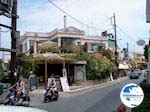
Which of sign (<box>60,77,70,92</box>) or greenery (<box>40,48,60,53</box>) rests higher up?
greenery (<box>40,48,60,53</box>)

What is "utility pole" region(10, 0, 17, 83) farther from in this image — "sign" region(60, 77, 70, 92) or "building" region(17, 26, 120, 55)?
"building" region(17, 26, 120, 55)

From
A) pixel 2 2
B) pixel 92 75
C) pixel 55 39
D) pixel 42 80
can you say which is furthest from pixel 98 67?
pixel 2 2

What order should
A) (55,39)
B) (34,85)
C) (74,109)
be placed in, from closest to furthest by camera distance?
(74,109)
(34,85)
(55,39)

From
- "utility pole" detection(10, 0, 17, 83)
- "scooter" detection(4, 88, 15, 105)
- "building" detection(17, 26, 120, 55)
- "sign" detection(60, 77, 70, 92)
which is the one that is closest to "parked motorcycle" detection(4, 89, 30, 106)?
"scooter" detection(4, 88, 15, 105)

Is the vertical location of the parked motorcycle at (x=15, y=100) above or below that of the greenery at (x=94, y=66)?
below

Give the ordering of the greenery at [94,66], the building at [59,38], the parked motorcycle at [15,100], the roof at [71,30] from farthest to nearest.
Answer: the roof at [71,30], the building at [59,38], the greenery at [94,66], the parked motorcycle at [15,100]

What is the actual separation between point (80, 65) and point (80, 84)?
103 inches

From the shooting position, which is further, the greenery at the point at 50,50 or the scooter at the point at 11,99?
the greenery at the point at 50,50

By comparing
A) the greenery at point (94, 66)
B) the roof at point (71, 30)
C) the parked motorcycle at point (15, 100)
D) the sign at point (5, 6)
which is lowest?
the parked motorcycle at point (15, 100)

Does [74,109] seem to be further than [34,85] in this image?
No

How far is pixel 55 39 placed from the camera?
217 feet

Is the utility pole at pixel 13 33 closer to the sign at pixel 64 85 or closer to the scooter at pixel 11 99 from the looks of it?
the scooter at pixel 11 99

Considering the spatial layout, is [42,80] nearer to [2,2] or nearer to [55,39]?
[2,2]

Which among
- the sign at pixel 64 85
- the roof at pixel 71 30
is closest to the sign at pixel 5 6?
the sign at pixel 64 85
